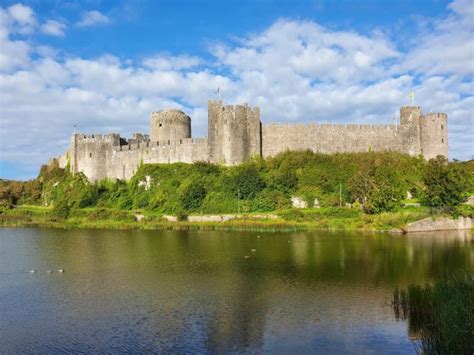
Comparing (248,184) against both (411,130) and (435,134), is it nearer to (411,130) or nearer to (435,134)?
(411,130)

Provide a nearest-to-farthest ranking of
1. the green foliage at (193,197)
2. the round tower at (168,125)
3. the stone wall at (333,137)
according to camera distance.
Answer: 1. the green foliage at (193,197)
2. the stone wall at (333,137)
3. the round tower at (168,125)

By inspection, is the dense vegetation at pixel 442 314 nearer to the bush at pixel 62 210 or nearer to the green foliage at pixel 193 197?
the green foliage at pixel 193 197

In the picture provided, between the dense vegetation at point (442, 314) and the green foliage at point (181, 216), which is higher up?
the green foliage at point (181, 216)

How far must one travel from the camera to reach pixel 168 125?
124ft

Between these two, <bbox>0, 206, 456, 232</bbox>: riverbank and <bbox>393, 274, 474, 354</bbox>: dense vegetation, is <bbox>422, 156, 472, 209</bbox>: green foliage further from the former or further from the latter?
<bbox>393, 274, 474, 354</bbox>: dense vegetation

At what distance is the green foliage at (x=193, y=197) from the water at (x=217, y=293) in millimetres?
8783

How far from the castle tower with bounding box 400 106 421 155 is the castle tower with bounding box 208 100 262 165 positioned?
9.78 meters

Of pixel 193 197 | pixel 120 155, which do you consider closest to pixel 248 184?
pixel 193 197

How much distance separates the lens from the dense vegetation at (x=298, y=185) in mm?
27375

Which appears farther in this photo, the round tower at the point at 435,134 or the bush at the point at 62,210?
the bush at the point at 62,210

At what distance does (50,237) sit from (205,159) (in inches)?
476

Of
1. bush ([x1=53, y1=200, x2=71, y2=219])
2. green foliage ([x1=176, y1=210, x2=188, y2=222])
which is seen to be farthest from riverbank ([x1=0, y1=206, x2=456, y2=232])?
bush ([x1=53, y1=200, x2=71, y2=219])

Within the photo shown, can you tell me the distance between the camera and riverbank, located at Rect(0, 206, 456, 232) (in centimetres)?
→ 2656

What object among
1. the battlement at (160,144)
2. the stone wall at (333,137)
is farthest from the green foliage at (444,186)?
the battlement at (160,144)
